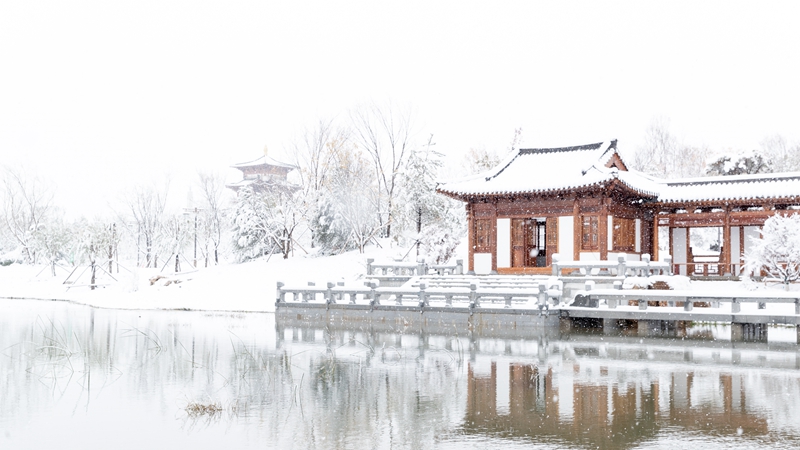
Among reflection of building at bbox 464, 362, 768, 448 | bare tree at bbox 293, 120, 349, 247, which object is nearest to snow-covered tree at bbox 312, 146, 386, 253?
bare tree at bbox 293, 120, 349, 247

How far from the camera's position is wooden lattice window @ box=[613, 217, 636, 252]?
2536cm

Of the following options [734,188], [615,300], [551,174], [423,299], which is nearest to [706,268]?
[734,188]

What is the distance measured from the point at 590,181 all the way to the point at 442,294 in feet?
20.9

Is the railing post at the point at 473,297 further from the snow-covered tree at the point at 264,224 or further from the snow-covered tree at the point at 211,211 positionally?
the snow-covered tree at the point at 211,211

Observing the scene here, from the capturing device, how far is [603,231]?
80.1 feet

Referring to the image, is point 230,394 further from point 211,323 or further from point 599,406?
point 211,323

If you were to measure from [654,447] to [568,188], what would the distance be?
1715 cm

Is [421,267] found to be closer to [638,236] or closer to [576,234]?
[576,234]

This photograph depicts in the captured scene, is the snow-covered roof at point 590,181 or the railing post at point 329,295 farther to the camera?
the snow-covered roof at point 590,181

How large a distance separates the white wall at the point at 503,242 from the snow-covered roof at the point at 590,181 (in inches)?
53.6

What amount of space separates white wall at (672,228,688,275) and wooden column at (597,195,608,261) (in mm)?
4937

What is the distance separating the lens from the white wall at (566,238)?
25125 millimetres

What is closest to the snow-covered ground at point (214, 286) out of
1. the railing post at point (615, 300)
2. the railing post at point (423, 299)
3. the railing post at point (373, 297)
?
the railing post at point (373, 297)

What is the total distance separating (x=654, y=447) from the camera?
25.4 ft
